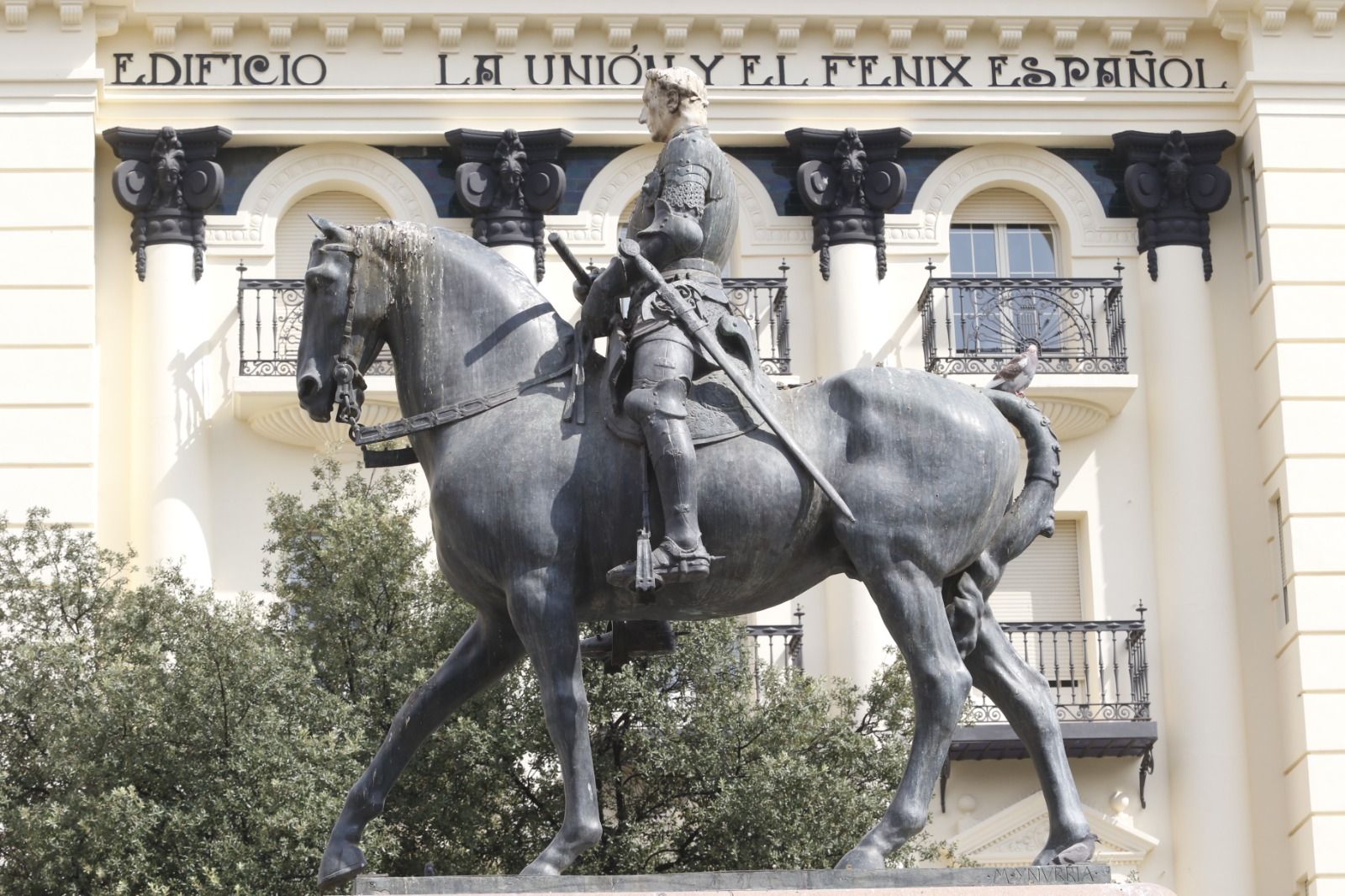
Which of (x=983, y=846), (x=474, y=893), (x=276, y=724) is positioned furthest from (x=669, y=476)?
(x=983, y=846)

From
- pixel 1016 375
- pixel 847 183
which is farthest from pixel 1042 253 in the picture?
pixel 1016 375

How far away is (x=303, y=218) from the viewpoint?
34.2 meters

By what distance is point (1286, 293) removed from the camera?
1321 inches

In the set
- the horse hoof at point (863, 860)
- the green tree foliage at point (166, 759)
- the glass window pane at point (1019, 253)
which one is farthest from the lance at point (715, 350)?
the glass window pane at point (1019, 253)

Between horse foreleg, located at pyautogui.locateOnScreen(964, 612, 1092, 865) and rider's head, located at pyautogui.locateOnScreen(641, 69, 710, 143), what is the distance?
2573mm

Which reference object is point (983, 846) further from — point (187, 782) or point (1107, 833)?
point (187, 782)

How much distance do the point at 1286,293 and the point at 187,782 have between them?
47.6ft

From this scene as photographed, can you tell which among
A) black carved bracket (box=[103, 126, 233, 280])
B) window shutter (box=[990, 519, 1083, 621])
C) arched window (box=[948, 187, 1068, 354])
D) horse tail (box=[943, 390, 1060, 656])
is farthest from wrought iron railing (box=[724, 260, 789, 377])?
horse tail (box=[943, 390, 1060, 656])

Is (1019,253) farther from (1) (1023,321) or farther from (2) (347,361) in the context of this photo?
(2) (347,361)

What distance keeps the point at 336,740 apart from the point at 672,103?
35.3 ft

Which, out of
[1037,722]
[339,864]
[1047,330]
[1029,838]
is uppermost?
[1047,330]

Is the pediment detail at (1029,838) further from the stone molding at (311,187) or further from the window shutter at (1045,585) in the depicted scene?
the stone molding at (311,187)

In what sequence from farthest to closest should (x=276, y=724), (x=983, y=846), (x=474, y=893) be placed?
(x=983, y=846) → (x=276, y=724) → (x=474, y=893)

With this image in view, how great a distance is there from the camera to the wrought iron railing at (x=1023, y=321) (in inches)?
1329
